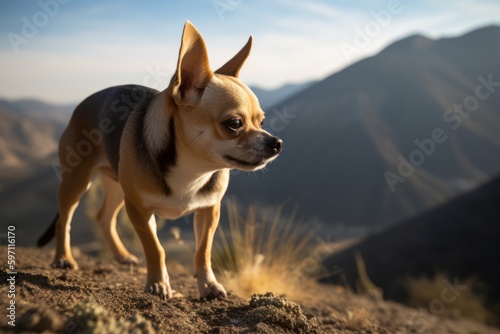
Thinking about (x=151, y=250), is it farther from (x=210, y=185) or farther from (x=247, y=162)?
(x=247, y=162)

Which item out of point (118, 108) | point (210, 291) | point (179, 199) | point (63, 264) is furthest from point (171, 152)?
point (63, 264)

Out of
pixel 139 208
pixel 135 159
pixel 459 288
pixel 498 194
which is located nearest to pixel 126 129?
pixel 135 159

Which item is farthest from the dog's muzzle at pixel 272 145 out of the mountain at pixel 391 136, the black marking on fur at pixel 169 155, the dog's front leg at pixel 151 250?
the mountain at pixel 391 136

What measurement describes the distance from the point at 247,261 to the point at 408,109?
84.9 m

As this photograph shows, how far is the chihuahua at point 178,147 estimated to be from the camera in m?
3.89

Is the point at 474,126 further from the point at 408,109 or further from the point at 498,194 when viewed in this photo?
the point at 498,194

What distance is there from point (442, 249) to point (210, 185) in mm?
20529

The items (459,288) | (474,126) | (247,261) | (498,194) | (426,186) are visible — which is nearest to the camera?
(247,261)

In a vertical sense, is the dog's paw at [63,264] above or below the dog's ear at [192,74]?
below

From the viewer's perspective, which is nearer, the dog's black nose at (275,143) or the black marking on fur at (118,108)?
the dog's black nose at (275,143)

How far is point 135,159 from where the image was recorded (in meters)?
4.26

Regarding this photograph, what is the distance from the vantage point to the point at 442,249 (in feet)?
73.0

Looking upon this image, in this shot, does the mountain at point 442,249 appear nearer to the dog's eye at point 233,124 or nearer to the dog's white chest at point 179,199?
the dog's white chest at point 179,199

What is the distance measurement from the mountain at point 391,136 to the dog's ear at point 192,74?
6035cm
